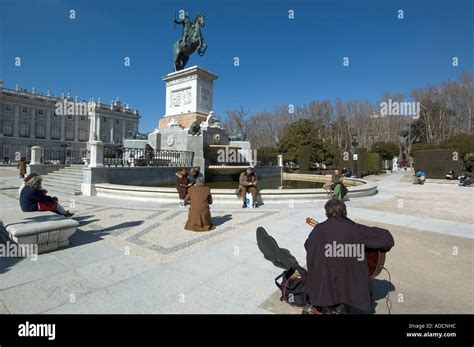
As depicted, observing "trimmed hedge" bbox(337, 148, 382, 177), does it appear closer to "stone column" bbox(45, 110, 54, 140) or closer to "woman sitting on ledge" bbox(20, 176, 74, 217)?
"woman sitting on ledge" bbox(20, 176, 74, 217)

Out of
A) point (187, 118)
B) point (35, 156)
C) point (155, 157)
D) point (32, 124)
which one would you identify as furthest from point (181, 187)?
point (32, 124)

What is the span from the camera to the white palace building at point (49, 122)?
7619cm

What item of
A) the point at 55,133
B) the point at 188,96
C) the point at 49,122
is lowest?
the point at 188,96

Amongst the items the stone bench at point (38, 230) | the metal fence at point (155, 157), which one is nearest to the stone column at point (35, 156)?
the metal fence at point (155, 157)

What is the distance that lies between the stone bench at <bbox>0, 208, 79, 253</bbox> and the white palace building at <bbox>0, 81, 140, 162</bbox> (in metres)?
65.2

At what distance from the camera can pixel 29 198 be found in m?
5.79

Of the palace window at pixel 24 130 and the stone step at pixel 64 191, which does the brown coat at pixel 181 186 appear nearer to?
the stone step at pixel 64 191

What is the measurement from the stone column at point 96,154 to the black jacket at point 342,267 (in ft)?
41.0

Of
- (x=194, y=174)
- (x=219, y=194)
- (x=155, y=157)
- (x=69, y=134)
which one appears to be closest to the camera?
(x=194, y=174)

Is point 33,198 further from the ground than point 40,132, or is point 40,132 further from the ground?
point 40,132

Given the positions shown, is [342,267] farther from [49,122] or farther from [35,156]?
[49,122]

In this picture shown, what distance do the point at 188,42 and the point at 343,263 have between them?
26612 mm

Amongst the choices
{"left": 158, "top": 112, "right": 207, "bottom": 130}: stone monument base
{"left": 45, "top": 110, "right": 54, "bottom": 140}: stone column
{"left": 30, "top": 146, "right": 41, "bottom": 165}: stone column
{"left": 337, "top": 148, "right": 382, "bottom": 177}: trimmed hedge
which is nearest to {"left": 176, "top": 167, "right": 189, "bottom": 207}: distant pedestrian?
{"left": 158, "top": 112, "right": 207, "bottom": 130}: stone monument base
